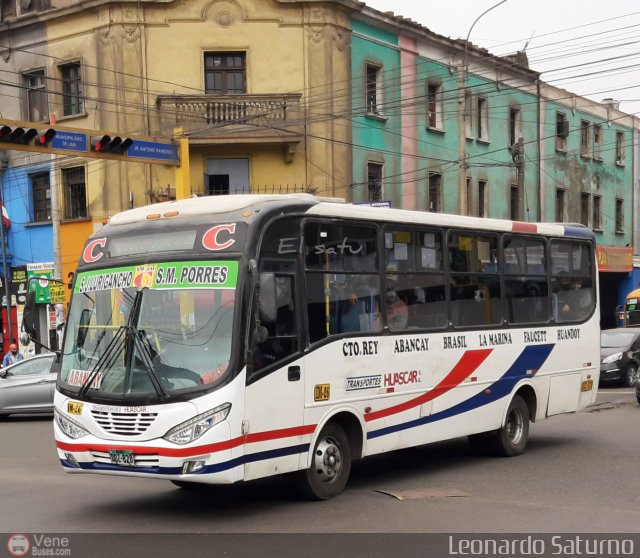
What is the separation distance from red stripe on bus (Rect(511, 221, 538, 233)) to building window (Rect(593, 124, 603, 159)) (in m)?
32.0

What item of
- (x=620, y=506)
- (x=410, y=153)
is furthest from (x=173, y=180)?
(x=620, y=506)

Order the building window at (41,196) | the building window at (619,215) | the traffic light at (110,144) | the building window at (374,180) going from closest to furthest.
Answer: the traffic light at (110,144) → the building window at (374,180) → the building window at (41,196) → the building window at (619,215)

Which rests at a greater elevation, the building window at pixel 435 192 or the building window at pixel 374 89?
the building window at pixel 374 89

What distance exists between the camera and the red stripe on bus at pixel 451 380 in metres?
10.9

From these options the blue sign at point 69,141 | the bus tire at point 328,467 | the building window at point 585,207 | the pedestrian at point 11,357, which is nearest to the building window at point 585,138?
the building window at point 585,207

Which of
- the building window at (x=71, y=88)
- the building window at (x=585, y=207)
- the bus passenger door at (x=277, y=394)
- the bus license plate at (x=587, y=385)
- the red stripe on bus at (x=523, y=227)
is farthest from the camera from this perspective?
the building window at (x=585, y=207)

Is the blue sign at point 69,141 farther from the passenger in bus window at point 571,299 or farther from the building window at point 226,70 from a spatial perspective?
the passenger in bus window at point 571,299

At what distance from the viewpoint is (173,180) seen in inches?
1118

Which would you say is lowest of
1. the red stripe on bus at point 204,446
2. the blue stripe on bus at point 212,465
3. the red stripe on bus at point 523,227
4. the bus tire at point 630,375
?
the bus tire at point 630,375

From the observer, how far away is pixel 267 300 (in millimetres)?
9297

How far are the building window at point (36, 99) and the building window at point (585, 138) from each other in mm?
22833

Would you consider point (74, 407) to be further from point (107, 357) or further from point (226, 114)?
point (226, 114)

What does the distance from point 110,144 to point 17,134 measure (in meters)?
2.16

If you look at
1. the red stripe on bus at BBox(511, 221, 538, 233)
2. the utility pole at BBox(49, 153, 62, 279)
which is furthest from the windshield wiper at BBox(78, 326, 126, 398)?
the utility pole at BBox(49, 153, 62, 279)
